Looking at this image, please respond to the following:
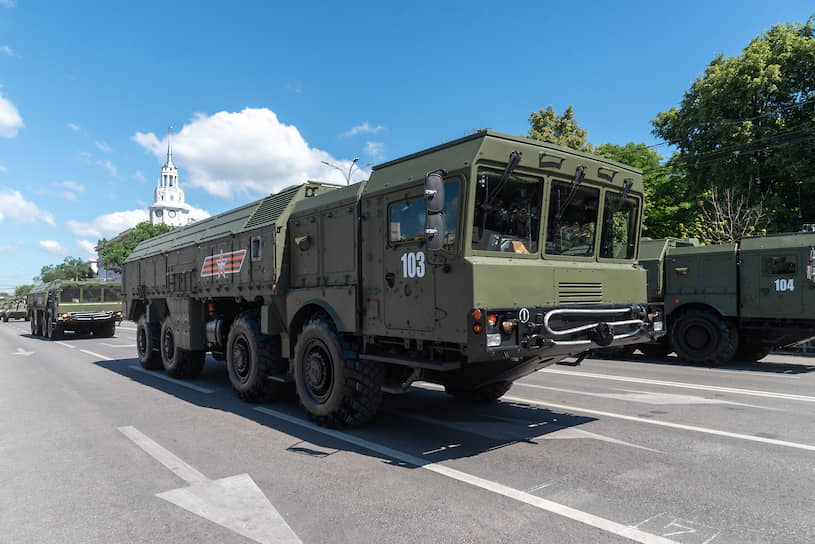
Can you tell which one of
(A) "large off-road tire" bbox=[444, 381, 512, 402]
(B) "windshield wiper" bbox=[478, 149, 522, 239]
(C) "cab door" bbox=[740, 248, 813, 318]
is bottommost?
(A) "large off-road tire" bbox=[444, 381, 512, 402]

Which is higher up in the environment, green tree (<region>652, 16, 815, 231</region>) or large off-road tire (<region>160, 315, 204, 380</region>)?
green tree (<region>652, 16, 815, 231</region>)

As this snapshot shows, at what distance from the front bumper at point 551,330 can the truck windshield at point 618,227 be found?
0.71 metres

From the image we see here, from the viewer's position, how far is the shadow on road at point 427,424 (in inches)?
225

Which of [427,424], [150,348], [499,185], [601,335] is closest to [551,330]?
[601,335]

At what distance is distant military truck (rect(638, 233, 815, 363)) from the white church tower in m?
163

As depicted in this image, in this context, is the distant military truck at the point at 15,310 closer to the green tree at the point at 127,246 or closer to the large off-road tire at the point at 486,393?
the green tree at the point at 127,246

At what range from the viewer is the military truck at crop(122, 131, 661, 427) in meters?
5.12

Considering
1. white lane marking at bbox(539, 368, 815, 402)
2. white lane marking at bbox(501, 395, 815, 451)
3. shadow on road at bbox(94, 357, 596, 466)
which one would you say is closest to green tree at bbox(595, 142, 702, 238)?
white lane marking at bbox(539, 368, 815, 402)

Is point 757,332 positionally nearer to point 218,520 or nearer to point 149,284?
point 218,520


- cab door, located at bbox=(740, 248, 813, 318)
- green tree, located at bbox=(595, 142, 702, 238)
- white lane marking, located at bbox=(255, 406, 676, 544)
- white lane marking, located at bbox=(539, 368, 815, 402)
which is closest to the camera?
white lane marking, located at bbox=(255, 406, 676, 544)

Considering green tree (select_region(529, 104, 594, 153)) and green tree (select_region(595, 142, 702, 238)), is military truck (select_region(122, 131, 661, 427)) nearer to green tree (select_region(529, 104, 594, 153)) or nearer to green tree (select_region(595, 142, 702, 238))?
green tree (select_region(529, 104, 594, 153))

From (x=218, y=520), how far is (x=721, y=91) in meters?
27.9

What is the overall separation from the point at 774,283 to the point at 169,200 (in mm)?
174432

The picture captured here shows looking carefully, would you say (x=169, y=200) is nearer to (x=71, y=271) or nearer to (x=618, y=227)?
(x=71, y=271)
